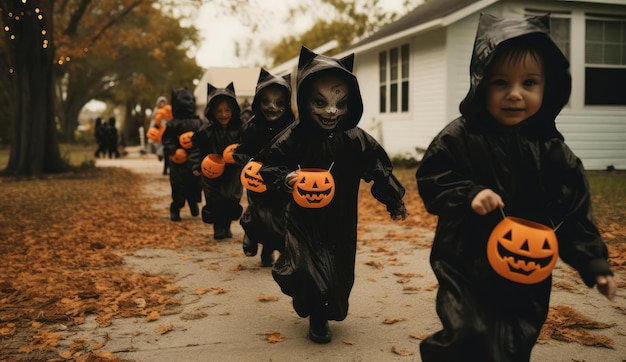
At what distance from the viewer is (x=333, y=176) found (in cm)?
454

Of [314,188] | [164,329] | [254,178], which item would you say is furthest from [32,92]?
[314,188]

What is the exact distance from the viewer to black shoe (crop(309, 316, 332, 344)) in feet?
14.7

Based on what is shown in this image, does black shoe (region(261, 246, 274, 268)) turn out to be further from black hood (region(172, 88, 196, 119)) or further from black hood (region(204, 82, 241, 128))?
black hood (region(172, 88, 196, 119))

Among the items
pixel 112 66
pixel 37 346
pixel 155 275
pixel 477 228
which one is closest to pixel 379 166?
pixel 477 228

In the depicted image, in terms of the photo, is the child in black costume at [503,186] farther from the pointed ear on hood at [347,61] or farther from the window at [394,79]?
the window at [394,79]

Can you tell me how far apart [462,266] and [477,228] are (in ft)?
0.67

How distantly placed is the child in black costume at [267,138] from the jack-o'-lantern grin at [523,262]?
12.3 ft

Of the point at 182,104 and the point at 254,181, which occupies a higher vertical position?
the point at 182,104

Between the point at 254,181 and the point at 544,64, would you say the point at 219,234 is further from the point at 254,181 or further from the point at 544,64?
the point at 544,64

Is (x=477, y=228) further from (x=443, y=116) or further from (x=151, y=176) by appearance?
(x=151, y=176)

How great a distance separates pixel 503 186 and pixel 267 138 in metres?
3.97

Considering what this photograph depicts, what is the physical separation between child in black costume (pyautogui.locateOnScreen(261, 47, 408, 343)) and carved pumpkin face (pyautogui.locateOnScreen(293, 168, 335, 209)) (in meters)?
0.14

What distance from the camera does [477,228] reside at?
303 cm

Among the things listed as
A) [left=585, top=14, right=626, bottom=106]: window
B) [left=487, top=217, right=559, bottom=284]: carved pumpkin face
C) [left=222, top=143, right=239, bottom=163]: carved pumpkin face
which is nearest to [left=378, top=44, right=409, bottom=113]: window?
[left=585, top=14, right=626, bottom=106]: window
